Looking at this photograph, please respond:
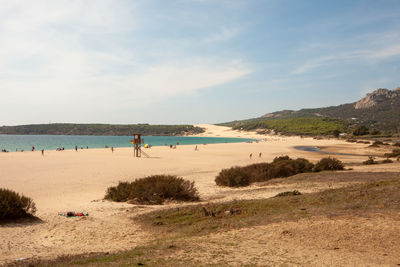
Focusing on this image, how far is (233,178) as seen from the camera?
626 inches

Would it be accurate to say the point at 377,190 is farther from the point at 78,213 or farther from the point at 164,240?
the point at 78,213

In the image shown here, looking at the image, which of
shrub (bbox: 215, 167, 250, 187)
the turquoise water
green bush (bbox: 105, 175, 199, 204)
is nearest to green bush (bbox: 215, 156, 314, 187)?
shrub (bbox: 215, 167, 250, 187)

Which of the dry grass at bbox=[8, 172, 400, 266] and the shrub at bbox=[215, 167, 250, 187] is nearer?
the dry grass at bbox=[8, 172, 400, 266]

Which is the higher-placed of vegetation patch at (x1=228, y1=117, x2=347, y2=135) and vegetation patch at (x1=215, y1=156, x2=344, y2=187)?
vegetation patch at (x1=228, y1=117, x2=347, y2=135)

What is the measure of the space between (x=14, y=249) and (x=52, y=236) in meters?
1.18

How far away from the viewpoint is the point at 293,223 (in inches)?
275

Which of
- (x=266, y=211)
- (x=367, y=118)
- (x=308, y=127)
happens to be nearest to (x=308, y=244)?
(x=266, y=211)

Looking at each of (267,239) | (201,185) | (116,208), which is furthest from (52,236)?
(201,185)

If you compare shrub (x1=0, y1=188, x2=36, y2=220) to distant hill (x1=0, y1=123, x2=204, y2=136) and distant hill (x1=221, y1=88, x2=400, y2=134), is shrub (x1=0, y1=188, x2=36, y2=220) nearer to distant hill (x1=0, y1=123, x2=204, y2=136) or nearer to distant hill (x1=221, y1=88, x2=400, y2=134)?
distant hill (x1=221, y1=88, x2=400, y2=134)

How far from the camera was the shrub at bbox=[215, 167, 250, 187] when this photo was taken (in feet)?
51.9

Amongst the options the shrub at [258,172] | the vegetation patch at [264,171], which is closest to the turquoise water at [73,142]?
the shrub at [258,172]

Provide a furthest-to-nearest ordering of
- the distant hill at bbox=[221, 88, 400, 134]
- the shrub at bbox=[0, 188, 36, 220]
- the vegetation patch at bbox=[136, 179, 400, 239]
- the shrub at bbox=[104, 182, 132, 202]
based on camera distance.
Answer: the distant hill at bbox=[221, 88, 400, 134] → the shrub at bbox=[104, 182, 132, 202] → the shrub at bbox=[0, 188, 36, 220] → the vegetation patch at bbox=[136, 179, 400, 239]

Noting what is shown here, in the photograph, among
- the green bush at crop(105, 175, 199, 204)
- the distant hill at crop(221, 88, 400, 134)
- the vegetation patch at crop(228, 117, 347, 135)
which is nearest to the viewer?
the green bush at crop(105, 175, 199, 204)

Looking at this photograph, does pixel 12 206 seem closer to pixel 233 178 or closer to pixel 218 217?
pixel 218 217
